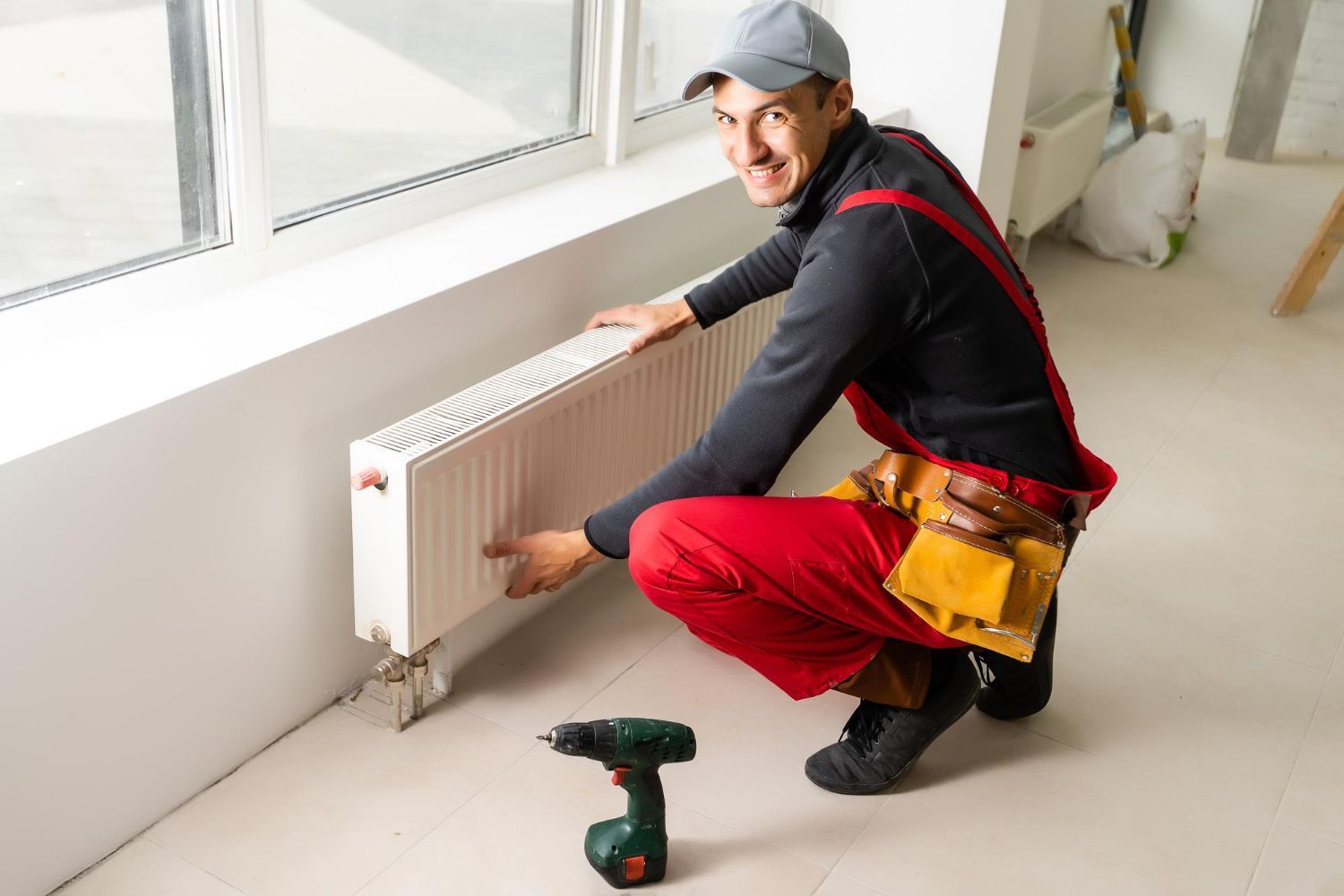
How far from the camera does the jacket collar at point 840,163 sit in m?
1.84

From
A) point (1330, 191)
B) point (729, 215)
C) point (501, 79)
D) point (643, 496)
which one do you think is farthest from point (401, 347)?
point (1330, 191)

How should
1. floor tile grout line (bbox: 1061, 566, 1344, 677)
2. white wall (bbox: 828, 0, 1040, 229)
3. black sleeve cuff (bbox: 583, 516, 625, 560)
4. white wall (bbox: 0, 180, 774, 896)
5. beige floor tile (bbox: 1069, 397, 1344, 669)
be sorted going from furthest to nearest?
white wall (bbox: 828, 0, 1040, 229), beige floor tile (bbox: 1069, 397, 1344, 669), floor tile grout line (bbox: 1061, 566, 1344, 677), black sleeve cuff (bbox: 583, 516, 625, 560), white wall (bbox: 0, 180, 774, 896)

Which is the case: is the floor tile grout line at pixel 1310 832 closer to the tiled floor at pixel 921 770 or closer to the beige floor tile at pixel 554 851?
the tiled floor at pixel 921 770

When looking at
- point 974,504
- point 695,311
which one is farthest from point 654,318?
point 974,504

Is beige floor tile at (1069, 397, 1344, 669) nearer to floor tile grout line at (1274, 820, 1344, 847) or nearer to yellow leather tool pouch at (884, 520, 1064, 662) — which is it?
floor tile grout line at (1274, 820, 1344, 847)

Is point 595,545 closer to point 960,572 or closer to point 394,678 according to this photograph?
point 394,678

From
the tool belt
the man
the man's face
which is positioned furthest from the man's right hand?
the tool belt

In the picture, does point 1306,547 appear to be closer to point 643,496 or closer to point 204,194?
point 643,496

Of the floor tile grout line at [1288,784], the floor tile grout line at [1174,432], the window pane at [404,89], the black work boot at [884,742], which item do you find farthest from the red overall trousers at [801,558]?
the floor tile grout line at [1174,432]

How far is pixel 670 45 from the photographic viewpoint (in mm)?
2969

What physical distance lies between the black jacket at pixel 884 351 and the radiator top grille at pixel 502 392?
0.79ft

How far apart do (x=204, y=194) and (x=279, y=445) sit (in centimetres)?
39

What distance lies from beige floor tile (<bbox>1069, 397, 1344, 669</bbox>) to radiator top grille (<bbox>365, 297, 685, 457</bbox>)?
1.16 meters

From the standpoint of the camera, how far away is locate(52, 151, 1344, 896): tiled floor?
194cm
